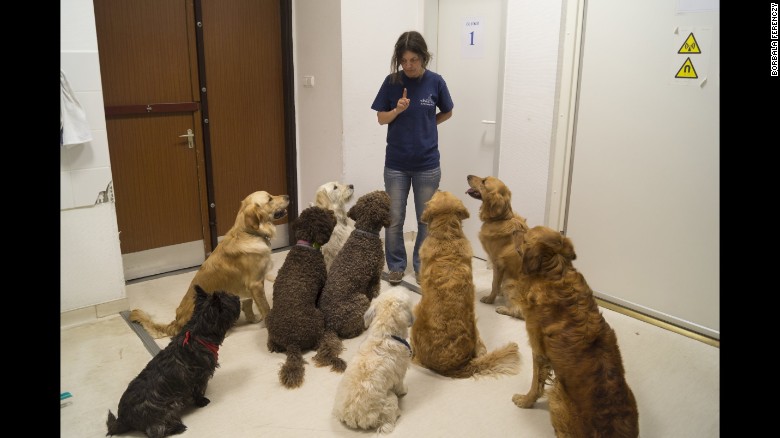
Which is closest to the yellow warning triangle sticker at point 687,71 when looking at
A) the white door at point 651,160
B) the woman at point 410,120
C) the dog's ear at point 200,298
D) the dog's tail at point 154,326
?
the white door at point 651,160

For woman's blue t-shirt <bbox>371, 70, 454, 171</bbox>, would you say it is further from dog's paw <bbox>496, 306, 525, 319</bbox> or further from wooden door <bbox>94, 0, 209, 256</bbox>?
wooden door <bbox>94, 0, 209, 256</bbox>

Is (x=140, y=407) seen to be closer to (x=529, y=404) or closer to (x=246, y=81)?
(x=529, y=404)

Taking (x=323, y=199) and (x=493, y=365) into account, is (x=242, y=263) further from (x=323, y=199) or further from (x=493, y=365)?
(x=493, y=365)

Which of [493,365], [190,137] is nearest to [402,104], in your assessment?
[190,137]

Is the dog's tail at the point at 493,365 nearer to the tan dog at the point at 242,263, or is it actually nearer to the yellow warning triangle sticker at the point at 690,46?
the tan dog at the point at 242,263

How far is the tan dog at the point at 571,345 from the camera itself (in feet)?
7.06

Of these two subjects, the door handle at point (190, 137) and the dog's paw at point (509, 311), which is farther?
the door handle at point (190, 137)

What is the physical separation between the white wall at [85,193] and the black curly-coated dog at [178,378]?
130 centimetres

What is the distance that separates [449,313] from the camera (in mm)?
2797

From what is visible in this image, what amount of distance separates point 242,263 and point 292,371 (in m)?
0.82

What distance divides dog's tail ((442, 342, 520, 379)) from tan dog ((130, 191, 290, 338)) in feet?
4.37

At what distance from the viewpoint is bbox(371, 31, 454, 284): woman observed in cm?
384

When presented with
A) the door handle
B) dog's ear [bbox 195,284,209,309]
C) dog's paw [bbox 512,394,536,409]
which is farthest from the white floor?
the door handle

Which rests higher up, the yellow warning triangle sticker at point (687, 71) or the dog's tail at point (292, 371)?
the yellow warning triangle sticker at point (687, 71)
